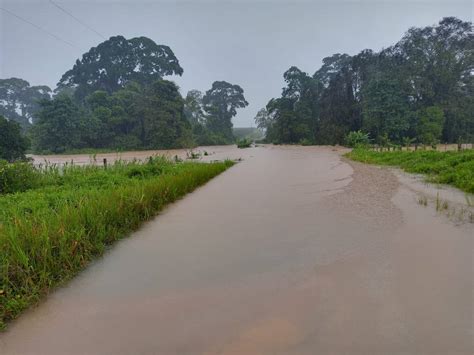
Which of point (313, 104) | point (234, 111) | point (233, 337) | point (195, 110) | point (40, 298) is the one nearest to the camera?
point (233, 337)

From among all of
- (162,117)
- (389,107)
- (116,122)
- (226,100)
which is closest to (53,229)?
(389,107)

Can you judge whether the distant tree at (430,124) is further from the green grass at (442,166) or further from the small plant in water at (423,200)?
the small plant in water at (423,200)

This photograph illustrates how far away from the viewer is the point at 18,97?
43375 millimetres

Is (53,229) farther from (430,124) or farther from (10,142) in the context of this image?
(430,124)

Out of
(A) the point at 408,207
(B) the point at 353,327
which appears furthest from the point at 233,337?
(A) the point at 408,207

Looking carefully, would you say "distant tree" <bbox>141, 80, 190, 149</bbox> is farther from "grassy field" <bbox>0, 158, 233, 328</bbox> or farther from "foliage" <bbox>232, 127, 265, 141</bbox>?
"foliage" <bbox>232, 127, 265, 141</bbox>

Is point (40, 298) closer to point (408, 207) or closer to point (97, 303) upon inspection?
point (97, 303)

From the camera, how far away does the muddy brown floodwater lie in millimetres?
1764

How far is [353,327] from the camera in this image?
1.84 meters

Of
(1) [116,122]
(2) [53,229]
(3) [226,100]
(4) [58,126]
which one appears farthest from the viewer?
(3) [226,100]

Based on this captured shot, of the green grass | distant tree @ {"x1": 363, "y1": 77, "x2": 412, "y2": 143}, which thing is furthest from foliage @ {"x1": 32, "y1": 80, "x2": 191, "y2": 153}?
the green grass

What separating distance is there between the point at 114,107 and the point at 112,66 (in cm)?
1274

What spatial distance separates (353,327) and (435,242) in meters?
2.04

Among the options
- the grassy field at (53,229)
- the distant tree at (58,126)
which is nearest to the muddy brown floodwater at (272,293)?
the grassy field at (53,229)
